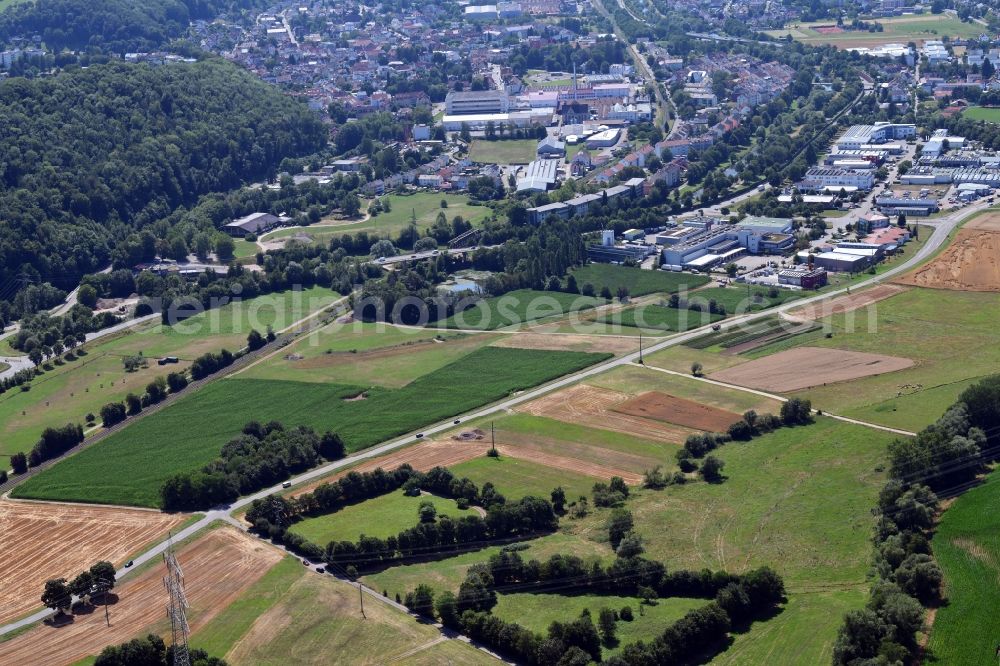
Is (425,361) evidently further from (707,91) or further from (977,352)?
(707,91)

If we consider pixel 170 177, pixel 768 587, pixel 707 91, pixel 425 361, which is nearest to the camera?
pixel 768 587

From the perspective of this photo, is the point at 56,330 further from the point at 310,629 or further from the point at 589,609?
the point at 589,609

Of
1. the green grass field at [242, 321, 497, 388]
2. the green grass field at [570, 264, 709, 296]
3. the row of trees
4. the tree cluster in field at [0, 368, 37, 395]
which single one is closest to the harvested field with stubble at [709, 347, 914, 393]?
the green grass field at [570, 264, 709, 296]

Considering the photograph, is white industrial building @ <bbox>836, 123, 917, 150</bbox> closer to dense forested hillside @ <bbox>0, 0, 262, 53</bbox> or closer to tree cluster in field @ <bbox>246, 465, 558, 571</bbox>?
tree cluster in field @ <bbox>246, 465, 558, 571</bbox>

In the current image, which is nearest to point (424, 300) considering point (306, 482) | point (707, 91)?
point (306, 482)

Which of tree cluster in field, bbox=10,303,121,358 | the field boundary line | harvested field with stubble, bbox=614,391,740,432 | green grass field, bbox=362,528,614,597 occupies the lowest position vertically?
green grass field, bbox=362,528,614,597

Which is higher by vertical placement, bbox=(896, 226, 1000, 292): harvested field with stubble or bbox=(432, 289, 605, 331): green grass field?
bbox=(896, 226, 1000, 292): harvested field with stubble

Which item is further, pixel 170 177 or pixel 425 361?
pixel 170 177

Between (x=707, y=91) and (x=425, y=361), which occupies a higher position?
(x=707, y=91)
